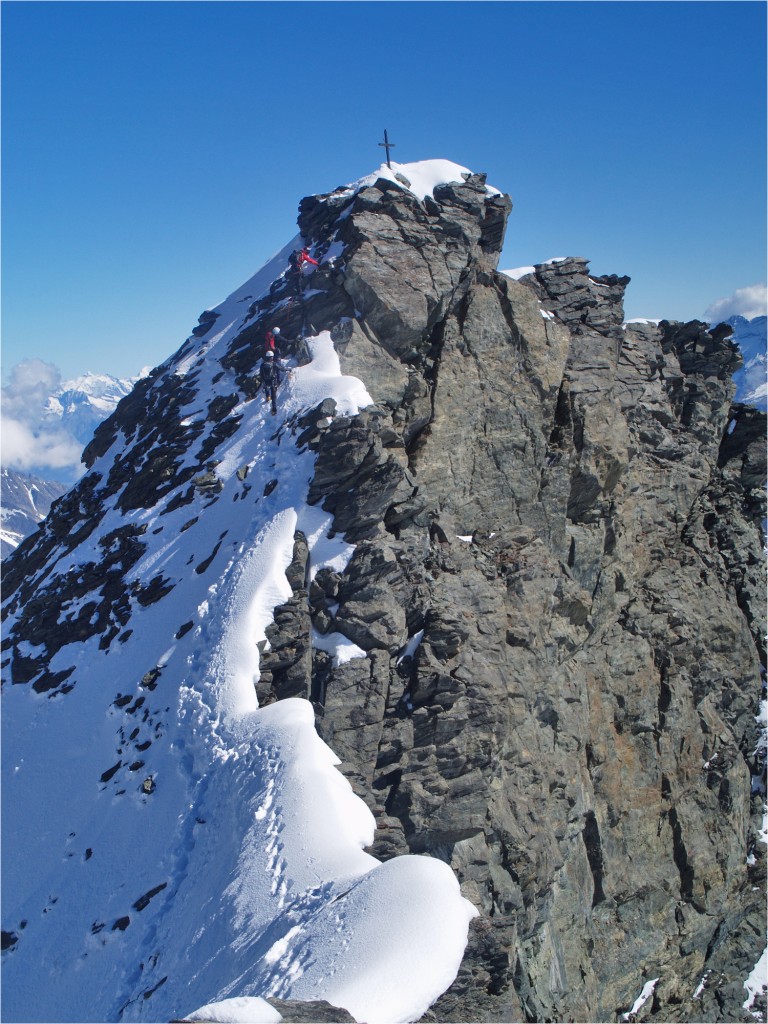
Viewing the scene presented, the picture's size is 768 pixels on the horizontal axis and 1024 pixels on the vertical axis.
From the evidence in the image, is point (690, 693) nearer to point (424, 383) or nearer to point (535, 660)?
point (535, 660)

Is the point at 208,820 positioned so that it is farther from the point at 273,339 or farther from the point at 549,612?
the point at 273,339

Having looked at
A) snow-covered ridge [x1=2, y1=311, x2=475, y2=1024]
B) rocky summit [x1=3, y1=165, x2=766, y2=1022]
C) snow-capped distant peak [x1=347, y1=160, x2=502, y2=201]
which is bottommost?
snow-covered ridge [x1=2, y1=311, x2=475, y2=1024]

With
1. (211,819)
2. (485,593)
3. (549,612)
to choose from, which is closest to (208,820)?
(211,819)

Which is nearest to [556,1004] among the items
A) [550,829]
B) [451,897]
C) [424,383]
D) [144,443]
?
[550,829]

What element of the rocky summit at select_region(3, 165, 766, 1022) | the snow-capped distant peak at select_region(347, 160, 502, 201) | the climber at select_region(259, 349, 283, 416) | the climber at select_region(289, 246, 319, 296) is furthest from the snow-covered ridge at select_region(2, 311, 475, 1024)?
the snow-capped distant peak at select_region(347, 160, 502, 201)

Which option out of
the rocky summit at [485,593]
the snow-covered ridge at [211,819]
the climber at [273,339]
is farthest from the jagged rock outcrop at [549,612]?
the climber at [273,339]

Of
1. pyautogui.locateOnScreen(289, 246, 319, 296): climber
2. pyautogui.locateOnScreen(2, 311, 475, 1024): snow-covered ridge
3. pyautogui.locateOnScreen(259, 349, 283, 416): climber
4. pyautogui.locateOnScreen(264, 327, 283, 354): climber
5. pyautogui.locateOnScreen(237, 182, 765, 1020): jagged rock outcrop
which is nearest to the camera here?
pyautogui.locateOnScreen(2, 311, 475, 1024): snow-covered ridge

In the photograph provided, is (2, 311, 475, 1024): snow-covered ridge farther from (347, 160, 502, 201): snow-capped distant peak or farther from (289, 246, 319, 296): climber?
(347, 160, 502, 201): snow-capped distant peak
